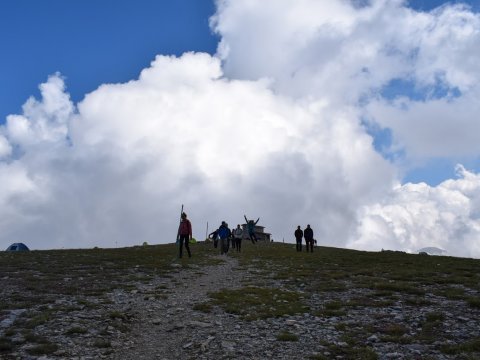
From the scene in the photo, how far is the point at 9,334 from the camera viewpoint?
13062mm

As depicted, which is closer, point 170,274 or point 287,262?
point 170,274

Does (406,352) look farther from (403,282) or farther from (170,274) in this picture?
(170,274)

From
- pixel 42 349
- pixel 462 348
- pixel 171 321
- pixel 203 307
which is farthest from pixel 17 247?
pixel 462 348

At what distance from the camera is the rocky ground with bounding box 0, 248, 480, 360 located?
1215 cm

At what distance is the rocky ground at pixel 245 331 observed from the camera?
12148 mm

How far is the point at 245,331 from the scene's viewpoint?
46.5ft

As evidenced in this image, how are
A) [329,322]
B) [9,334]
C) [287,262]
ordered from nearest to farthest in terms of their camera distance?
[9,334] < [329,322] < [287,262]

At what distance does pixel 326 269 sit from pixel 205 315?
1428cm

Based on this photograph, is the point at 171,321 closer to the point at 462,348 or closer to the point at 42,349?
the point at 42,349

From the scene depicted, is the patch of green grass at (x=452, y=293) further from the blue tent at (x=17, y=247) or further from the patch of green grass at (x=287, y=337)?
the blue tent at (x=17, y=247)

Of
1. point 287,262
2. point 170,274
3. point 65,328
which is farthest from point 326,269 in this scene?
point 65,328

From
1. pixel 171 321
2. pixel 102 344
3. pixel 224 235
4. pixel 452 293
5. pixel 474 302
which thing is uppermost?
pixel 224 235

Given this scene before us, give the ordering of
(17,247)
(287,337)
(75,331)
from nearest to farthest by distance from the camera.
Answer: (287,337)
(75,331)
(17,247)

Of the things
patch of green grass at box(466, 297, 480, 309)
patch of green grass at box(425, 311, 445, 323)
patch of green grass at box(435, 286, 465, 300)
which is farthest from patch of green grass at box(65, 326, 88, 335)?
patch of green grass at box(435, 286, 465, 300)
